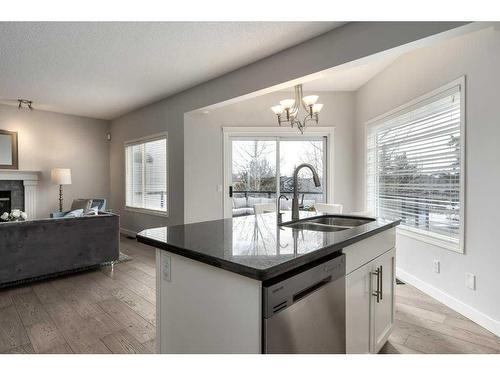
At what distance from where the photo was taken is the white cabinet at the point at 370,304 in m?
1.53

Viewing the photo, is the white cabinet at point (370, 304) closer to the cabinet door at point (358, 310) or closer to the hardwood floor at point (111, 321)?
the cabinet door at point (358, 310)

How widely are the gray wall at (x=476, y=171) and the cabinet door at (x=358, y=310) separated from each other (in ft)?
4.58

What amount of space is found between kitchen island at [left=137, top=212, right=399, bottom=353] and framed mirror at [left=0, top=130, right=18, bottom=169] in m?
5.41

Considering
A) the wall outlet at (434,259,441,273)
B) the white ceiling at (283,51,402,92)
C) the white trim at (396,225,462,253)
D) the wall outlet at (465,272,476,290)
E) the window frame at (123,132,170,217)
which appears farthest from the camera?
the window frame at (123,132,170,217)

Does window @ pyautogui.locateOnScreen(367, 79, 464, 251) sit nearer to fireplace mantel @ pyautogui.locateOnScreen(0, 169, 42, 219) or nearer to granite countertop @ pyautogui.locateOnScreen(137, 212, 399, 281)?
granite countertop @ pyautogui.locateOnScreen(137, 212, 399, 281)

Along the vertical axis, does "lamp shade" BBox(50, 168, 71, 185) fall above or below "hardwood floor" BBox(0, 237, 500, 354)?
above

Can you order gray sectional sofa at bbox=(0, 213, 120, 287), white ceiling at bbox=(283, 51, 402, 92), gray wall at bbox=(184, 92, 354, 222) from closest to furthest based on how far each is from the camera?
1. gray sectional sofa at bbox=(0, 213, 120, 287)
2. white ceiling at bbox=(283, 51, 402, 92)
3. gray wall at bbox=(184, 92, 354, 222)

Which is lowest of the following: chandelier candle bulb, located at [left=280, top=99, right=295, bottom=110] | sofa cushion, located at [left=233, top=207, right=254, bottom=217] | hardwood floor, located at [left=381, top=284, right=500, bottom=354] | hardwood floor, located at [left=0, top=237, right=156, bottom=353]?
hardwood floor, located at [left=381, top=284, right=500, bottom=354]

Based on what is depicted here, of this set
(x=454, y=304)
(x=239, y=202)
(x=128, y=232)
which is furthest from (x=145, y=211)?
(x=454, y=304)

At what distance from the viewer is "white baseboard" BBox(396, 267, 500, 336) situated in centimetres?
231

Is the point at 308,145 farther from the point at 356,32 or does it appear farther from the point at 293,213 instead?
the point at 293,213

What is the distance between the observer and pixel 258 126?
186 inches

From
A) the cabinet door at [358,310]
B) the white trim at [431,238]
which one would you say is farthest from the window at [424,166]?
the cabinet door at [358,310]

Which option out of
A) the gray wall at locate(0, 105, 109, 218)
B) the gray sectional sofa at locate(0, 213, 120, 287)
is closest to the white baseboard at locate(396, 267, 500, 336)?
the gray sectional sofa at locate(0, 213, 120, 287)
